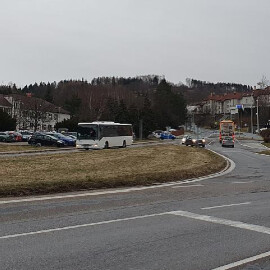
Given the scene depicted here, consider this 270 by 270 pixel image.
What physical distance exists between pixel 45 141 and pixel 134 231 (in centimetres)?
3961

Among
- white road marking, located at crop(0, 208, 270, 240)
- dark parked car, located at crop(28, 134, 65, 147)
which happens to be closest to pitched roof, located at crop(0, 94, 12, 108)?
dark parked car, located at crop(28, 134, 65, 147)

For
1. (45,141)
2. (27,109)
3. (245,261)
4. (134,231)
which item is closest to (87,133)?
(45,141)

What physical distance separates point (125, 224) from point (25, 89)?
572ft

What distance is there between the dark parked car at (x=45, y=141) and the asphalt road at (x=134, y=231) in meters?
33.5

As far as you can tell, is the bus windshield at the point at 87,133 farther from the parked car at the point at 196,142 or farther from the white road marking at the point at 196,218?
the white road marking at the point at 196,218

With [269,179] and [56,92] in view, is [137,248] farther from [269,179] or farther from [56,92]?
[56,92]

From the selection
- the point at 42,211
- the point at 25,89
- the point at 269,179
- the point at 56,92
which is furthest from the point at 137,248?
the point at 25,89

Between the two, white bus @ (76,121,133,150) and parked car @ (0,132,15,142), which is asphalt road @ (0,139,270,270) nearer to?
white bus @ (76,121,133,150)

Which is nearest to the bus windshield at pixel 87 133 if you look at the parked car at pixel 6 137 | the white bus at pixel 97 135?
Answer: the white bus at pixel 97 135

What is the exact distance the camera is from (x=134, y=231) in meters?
7.96

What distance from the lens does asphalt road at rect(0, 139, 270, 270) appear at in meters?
6.04

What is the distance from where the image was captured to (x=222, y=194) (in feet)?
45.9

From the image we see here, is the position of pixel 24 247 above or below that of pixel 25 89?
below

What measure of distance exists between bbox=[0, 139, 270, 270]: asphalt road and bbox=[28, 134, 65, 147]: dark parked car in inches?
1319
